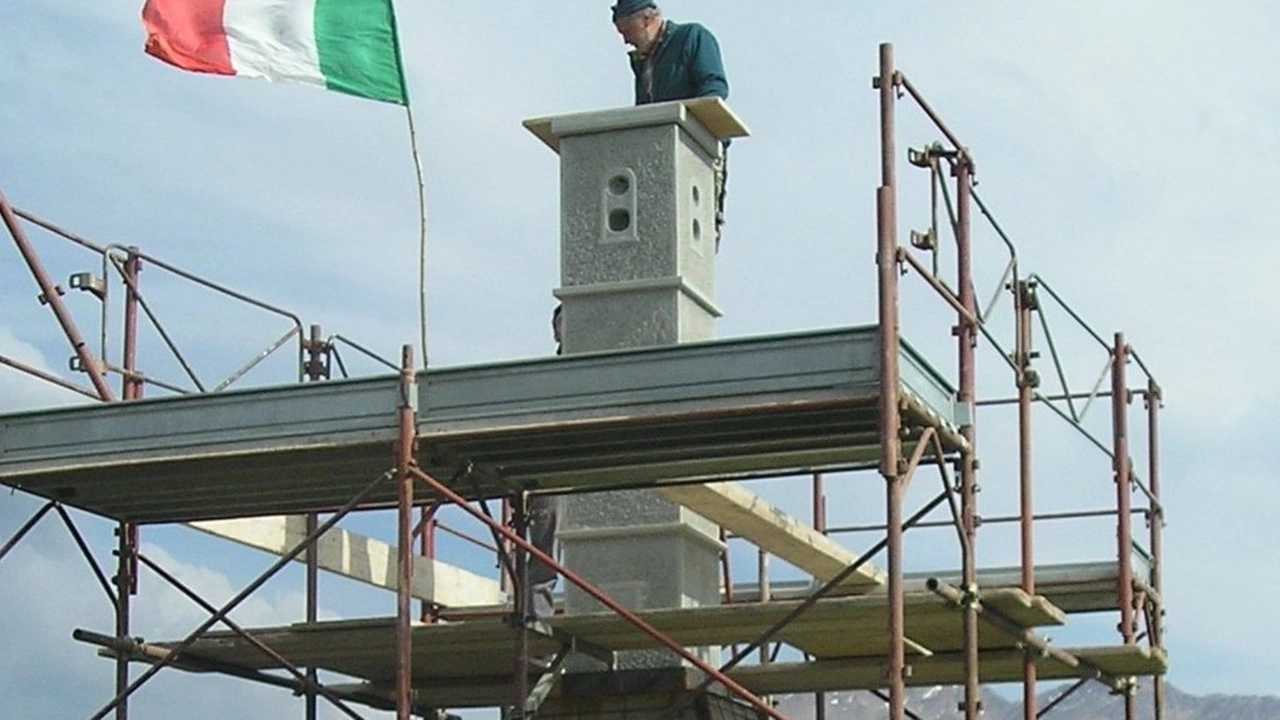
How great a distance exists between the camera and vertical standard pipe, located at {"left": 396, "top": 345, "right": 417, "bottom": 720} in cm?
1903

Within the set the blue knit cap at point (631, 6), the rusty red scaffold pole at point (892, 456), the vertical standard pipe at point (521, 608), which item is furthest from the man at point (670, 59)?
the rusty red scaffold pole at point (892, 456)

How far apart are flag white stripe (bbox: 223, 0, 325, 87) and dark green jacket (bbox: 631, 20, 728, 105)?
2617mm

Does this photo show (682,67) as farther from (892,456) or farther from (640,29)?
(892,456)

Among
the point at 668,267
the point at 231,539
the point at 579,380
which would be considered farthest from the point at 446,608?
the point at 579,380

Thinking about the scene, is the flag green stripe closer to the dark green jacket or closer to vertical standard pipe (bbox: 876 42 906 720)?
the dark green jacket

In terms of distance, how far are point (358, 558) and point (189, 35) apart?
5069 millimetres

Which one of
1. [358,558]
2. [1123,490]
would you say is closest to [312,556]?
[358,558]

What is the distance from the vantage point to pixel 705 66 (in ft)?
74.0

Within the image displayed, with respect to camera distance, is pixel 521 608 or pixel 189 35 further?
pixel 189 35

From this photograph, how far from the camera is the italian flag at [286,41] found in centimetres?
2286

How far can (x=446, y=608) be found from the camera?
25.8 m

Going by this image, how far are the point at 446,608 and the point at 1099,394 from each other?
649 cm

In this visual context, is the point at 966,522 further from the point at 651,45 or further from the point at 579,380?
the point at 651,45

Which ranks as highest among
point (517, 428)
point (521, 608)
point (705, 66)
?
point (705, 66)
